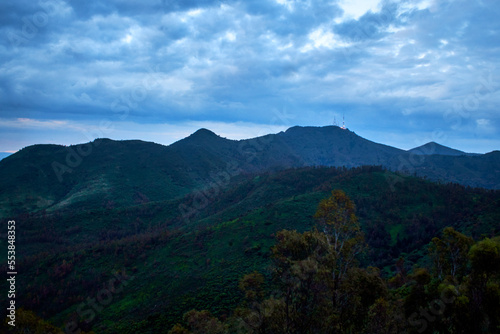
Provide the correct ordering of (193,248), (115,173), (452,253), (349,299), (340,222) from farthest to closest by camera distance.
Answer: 1. (115,173)
2. (193,248)
3. (452,253)
4. (340,222)
5. (349,299)

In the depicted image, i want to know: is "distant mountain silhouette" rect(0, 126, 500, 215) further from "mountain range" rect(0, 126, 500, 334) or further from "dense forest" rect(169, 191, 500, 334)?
"dense forest" rect(169, 191, 500, 334)

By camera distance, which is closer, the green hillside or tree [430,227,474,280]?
tree [430,227,474,280]

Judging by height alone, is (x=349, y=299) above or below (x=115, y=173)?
below

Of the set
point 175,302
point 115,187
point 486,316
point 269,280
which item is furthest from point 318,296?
point 115,187

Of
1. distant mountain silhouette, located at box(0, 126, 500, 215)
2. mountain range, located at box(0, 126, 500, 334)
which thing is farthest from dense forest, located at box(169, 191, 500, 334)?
distant mountain silhouette, located at box(0, 126, 500, 215)

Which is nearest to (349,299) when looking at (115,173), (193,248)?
(193,248)

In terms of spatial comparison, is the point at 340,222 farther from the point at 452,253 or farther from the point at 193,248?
the point at 193,248

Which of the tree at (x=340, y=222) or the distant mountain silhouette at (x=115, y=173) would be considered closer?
the tree at (x=340, y=222)

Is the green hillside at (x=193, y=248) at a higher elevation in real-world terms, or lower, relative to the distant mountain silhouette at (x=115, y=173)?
lower

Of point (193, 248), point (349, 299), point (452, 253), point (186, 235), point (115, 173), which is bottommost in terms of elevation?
point (193, 248)

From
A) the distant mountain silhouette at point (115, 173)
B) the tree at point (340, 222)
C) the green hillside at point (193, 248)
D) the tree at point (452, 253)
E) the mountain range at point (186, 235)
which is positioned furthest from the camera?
the distant mountain silhouette at point (115, 173)

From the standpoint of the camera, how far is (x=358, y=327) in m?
11.1

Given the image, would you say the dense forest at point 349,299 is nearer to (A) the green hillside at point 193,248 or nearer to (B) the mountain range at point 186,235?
(A) the green hillside at point 193,248

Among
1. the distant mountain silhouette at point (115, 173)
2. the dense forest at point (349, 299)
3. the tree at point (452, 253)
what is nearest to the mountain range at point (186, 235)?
the distant mountain silhouette at point (115, 173)
